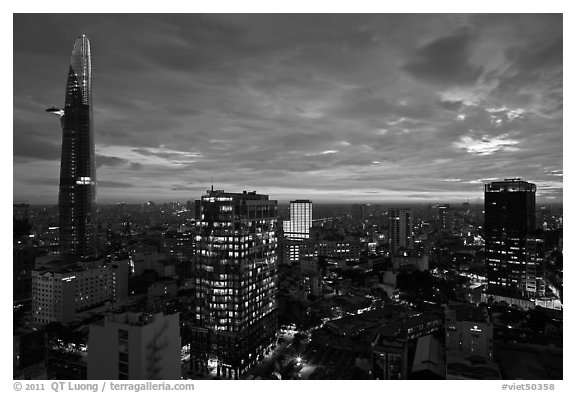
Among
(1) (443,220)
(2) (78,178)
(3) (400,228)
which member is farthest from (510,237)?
(2) (78,178)

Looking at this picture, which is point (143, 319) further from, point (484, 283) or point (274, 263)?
point (484, 283)

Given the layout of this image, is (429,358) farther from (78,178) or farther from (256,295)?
(78,178)

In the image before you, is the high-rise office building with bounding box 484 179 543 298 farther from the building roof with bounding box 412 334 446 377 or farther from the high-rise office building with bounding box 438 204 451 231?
the building roof with bounding box 412 334 446 377

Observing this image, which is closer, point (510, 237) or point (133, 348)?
point (133, 348)

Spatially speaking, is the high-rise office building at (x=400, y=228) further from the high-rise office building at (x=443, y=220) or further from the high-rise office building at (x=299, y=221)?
the high-rise office building at (x=299, y=221)

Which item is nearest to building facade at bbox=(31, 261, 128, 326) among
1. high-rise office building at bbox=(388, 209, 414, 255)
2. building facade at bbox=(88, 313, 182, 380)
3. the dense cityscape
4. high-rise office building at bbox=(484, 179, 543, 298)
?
the dense cityscape

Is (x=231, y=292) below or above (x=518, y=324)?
above
